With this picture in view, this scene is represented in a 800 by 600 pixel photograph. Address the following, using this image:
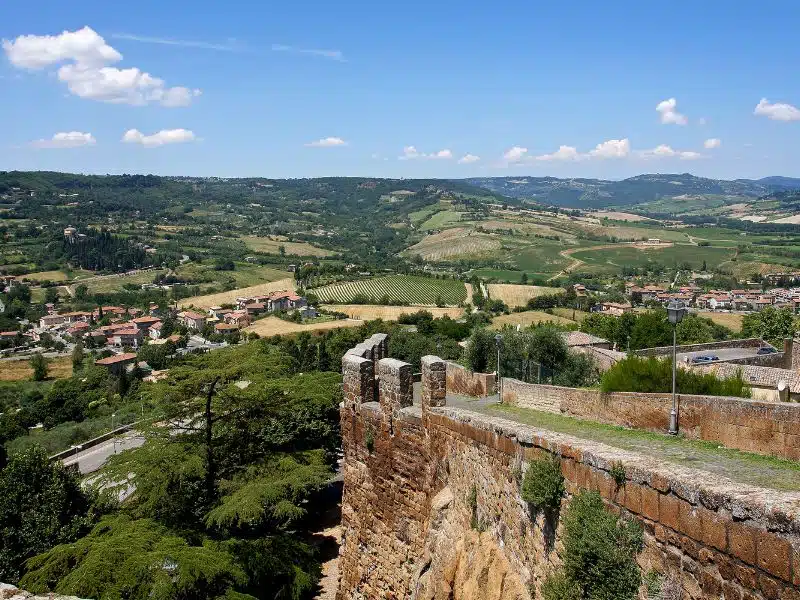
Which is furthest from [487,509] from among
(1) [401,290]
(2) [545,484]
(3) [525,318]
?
(1) [401,290]

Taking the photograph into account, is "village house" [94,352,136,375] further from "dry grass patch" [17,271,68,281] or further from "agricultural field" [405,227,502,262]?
"agricultural field" [405,227,502,262]

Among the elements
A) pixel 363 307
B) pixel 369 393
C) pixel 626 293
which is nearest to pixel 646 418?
pixel 369 393

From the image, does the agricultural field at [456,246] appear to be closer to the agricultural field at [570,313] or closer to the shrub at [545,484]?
the agricultural field at [570,313]

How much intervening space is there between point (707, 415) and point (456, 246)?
168323mm

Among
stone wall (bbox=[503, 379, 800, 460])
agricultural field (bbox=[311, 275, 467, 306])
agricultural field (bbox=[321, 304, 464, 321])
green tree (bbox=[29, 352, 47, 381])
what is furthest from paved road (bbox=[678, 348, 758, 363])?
agricultural field (bbox=[311, 275, 467, 306])

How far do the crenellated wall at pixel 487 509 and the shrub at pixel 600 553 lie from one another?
11 cm

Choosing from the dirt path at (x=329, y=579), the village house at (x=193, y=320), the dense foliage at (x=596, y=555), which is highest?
the dense foliage at (x=596, y=555)

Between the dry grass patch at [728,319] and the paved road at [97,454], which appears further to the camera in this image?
the dry grass patch at [728,319]

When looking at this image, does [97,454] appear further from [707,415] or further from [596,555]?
[596,555]

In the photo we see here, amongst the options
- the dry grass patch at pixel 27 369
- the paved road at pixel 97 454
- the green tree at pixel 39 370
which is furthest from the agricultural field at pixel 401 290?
the paved road at pixel 97 454

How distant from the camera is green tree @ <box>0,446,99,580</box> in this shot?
16.8m

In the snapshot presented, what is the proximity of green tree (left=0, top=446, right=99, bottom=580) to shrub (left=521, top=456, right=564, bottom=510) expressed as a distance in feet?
51.0

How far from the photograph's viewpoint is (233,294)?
123 metres

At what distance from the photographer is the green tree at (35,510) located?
16.8 metres
